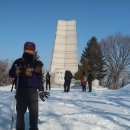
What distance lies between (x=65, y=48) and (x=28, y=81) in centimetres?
4387

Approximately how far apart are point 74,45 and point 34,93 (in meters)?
43.8

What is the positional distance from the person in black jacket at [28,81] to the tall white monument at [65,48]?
42140 millimetres

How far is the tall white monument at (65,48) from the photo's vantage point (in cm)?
5053

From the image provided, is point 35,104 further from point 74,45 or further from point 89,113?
point 74,45

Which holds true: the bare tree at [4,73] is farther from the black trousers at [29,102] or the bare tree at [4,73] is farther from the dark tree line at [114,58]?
the black trousers at [29,102]

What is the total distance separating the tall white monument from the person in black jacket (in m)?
42.1

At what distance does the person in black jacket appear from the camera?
7.37 m

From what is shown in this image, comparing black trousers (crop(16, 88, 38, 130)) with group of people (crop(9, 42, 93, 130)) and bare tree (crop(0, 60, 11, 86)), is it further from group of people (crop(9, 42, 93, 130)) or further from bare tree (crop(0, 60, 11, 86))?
bare tree (crop(0, 60, 11, 86))

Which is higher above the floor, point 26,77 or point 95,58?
point 95,58

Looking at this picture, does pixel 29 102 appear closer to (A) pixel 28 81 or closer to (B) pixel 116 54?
(A) pixel 28 81

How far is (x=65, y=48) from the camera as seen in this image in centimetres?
5116

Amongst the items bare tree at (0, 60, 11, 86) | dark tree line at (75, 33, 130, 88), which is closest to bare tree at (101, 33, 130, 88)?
dark tree line at (75, 33, 130, 88)

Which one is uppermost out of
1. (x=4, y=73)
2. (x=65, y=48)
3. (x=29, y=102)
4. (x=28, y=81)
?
(x=65, y=48)

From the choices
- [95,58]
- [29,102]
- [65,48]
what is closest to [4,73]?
[95,58]
